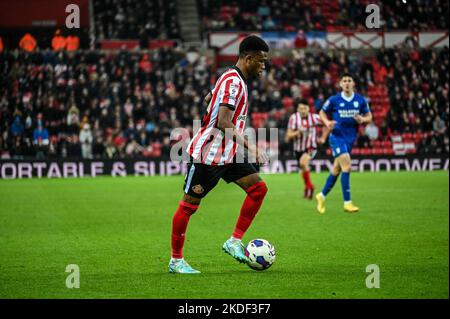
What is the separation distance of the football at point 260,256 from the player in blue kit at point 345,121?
23.0ft

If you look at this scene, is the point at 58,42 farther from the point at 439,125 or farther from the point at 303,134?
the point at 303,134

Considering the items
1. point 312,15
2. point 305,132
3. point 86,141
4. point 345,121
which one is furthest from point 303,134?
point 312,15

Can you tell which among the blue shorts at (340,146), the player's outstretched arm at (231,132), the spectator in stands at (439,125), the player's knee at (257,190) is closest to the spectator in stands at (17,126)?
the spectator in stands at (439,125)

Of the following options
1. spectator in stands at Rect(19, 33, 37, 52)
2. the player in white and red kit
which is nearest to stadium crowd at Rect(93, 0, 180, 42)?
spectator in stands at Rect(19, 33, 37, 52)

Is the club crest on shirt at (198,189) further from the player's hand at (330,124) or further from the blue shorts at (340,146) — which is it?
the blue shorts at (340,146)

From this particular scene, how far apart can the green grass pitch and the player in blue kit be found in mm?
561

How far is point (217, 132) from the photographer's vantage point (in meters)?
8.92

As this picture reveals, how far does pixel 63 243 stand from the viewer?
11680 millimetres

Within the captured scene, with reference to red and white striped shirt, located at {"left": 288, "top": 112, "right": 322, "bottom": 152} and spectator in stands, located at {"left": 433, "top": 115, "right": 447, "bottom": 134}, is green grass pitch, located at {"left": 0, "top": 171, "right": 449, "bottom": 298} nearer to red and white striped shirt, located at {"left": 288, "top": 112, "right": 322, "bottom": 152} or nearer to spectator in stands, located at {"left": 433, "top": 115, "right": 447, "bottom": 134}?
red and white striped shirt, located at {"left": 288, "top": 112, "right": 322, "bottom": 152}

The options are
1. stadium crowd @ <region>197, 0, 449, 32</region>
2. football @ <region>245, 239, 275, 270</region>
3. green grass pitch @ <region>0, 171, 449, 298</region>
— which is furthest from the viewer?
stadium crowd @ <region>197, 0, 449, 32</region>

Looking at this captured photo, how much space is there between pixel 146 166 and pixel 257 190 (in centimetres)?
2108

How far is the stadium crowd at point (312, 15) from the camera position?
39.4m

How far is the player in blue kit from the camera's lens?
16.0 metres
